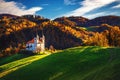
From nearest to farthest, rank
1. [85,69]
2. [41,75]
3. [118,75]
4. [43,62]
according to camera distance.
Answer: [118,75] → [85,69] → [41,75] → [43,62]

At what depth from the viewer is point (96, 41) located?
449ft

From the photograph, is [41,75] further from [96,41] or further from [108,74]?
[96,41]

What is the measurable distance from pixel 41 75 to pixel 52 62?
10.9 metres

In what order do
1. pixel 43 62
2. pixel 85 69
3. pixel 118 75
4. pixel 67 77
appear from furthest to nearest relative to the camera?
pixel 43 62 < pixel 85 69 < pixel 67 77 < pixel 118 75

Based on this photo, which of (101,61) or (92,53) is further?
(92,53)

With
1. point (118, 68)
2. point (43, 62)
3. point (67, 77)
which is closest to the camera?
point (118, 68)

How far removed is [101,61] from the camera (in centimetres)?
6278

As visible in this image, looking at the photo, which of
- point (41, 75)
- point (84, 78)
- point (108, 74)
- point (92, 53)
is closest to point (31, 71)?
point (41, 75)

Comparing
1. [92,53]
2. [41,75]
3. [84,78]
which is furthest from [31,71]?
[84,78]

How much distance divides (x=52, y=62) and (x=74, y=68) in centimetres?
1314

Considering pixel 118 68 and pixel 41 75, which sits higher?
pixel 118 68

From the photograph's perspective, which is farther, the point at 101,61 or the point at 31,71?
→ the point at 31,71

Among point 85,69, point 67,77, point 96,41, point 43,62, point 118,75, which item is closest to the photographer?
point 118,75

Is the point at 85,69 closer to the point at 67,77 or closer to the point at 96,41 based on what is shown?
the point at 67,77
